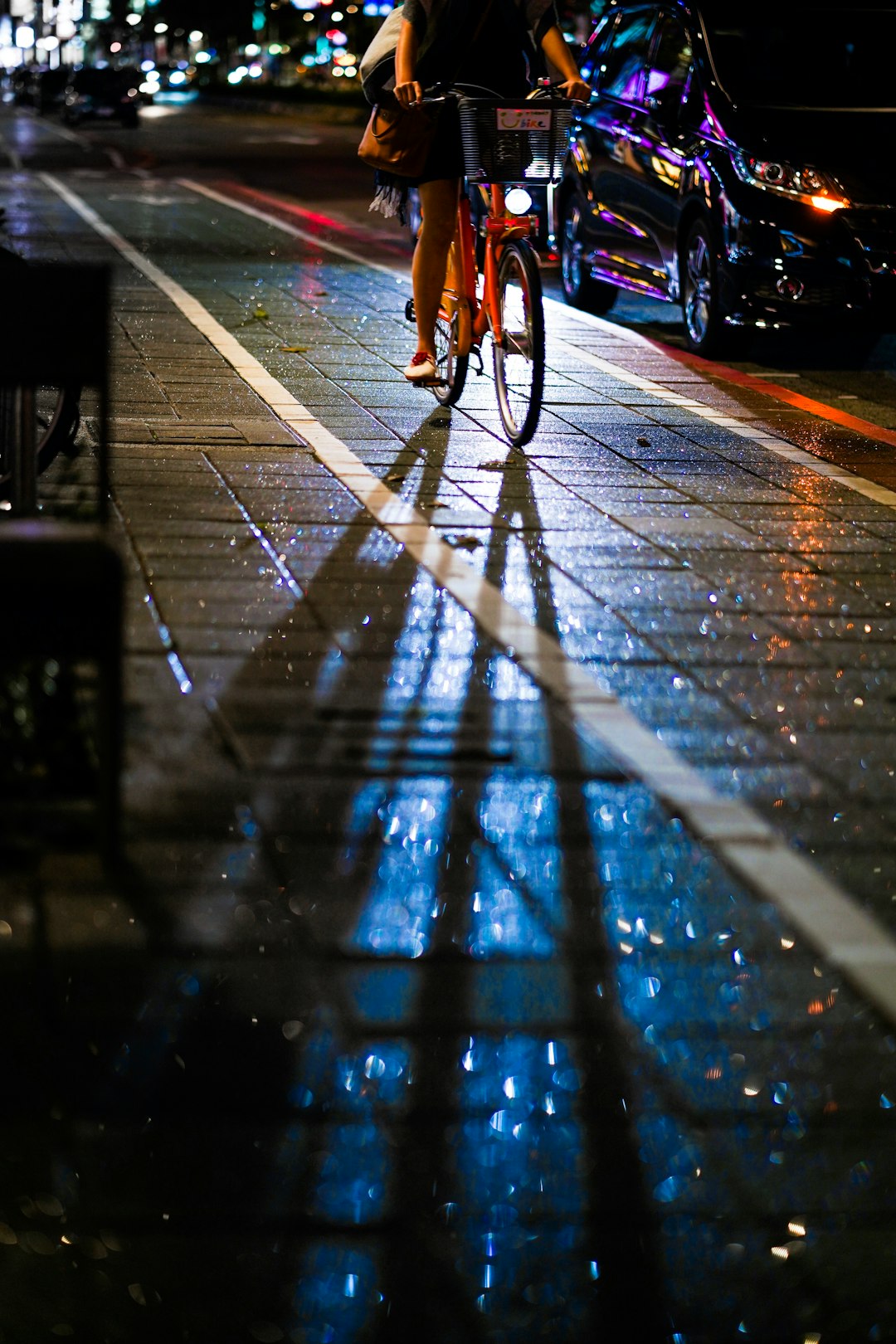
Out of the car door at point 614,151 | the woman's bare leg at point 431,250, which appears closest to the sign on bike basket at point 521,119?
the woman's bare leg at point 431,250

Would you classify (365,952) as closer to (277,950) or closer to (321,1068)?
(277,950)

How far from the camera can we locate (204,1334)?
2.49 meters

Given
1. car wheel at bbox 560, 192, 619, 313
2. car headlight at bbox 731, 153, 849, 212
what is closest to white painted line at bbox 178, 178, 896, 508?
car wheel at bbox 560, 192, 619, 313

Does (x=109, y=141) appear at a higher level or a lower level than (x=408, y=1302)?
lower

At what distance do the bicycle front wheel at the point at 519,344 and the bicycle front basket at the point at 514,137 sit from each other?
29cm

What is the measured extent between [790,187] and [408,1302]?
30.0ft

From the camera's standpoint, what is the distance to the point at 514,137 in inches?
299

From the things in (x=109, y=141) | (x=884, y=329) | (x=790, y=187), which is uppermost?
(x=790, y=187)

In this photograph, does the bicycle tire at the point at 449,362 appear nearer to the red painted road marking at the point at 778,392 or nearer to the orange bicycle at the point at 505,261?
the orange bicycle at the point at 505,261

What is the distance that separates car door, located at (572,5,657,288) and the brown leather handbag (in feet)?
14.3

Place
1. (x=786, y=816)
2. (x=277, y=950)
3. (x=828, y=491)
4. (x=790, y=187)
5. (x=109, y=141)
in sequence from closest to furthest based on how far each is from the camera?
(x=277, y=950), (x=786, y=816), (x=828, y=491), (x=790, y=187), (x=109, y=141)

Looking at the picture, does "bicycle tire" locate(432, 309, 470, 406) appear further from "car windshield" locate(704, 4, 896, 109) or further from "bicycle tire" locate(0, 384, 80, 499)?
"car windshield" locate(704, 4, 896, 109)

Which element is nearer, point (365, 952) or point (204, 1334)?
point (204, 1334)

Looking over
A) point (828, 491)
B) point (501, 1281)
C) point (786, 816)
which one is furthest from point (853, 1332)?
point (828, 491)
